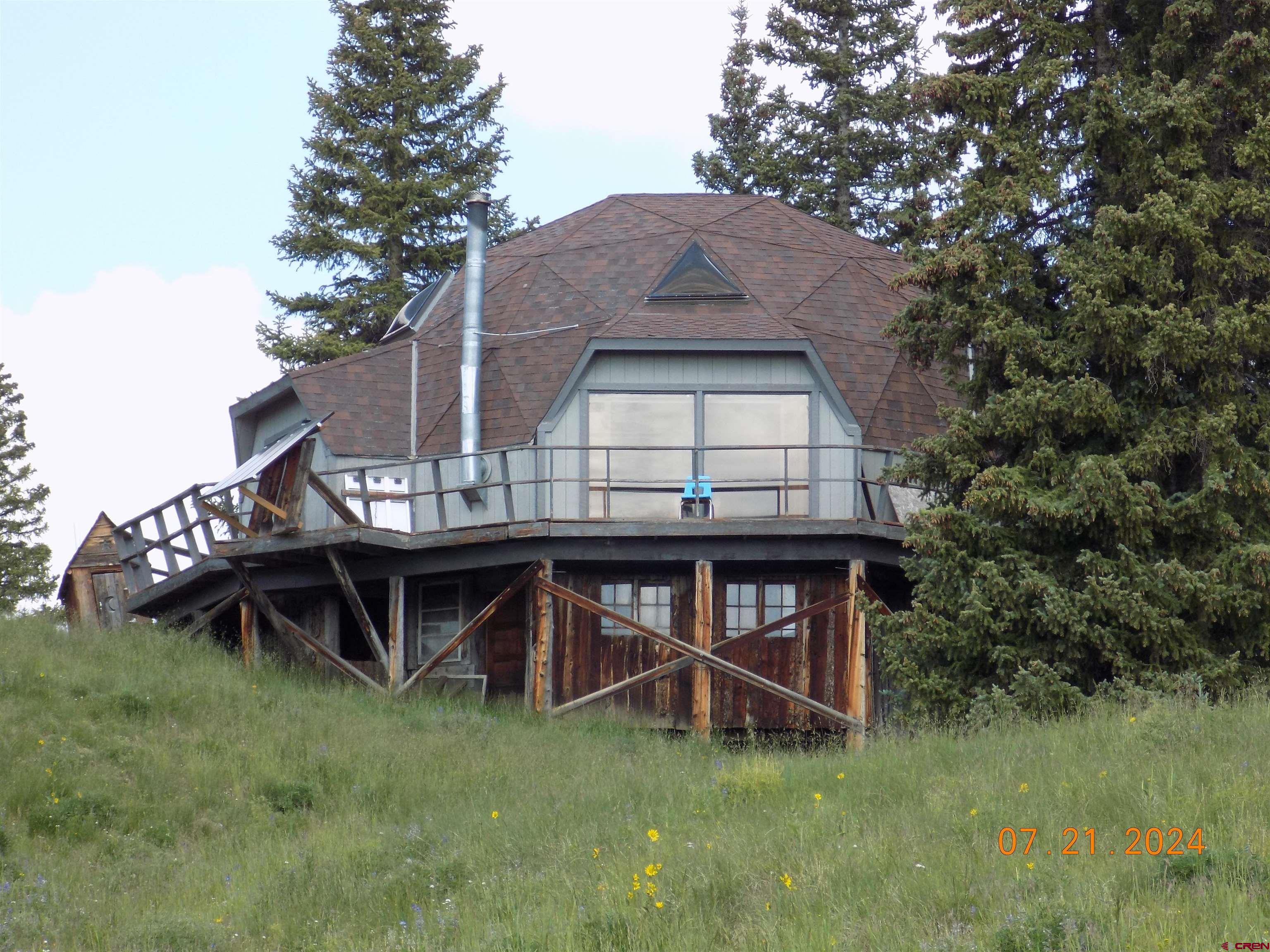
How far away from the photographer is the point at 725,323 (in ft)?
72.5

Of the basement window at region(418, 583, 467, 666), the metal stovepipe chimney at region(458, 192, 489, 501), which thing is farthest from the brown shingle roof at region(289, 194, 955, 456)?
the basement window at region(418, 583, 467, 666)

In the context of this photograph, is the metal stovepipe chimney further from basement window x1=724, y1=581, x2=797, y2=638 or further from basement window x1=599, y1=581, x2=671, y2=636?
basement window x1=724, y1=581, x2=797, y2=638

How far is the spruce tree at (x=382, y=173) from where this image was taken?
34125 millimetres

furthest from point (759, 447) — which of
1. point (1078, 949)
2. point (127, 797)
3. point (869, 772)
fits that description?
point (1078, 949)

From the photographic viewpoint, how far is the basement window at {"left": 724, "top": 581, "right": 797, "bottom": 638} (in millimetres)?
21188

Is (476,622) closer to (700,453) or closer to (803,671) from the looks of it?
(700,453)

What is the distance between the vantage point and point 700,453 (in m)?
21.4

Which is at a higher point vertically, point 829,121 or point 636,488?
point 829,121

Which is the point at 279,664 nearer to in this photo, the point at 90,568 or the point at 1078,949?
the point at 90,568

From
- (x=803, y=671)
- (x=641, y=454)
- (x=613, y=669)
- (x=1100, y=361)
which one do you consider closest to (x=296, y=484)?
(x=641, y=454)

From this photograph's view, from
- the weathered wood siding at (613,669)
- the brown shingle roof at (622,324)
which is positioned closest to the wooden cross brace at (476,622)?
Result: the weathered wood siding at (613,669)

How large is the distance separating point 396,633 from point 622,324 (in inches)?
226

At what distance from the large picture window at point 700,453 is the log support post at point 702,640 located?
153cm

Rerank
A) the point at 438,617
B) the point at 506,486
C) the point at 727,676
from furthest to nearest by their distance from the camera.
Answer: the point at 438,617 → the point at 727,676 → the point at 506,486
